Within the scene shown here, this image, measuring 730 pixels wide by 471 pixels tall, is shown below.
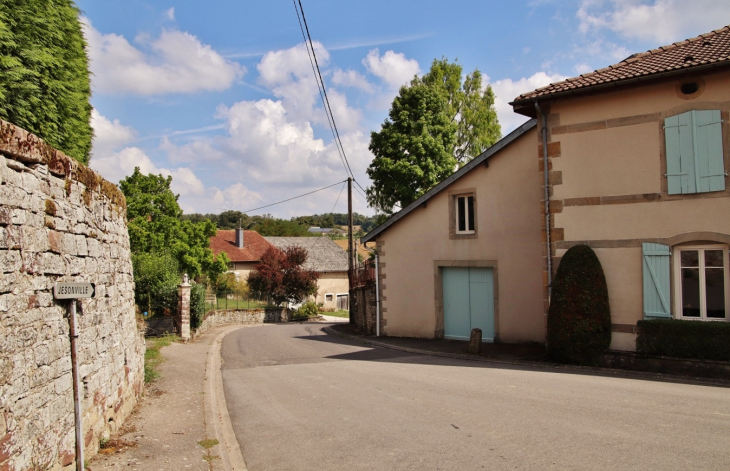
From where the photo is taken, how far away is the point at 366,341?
18.9 m

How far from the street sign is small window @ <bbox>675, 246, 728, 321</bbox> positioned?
10827 millimetres

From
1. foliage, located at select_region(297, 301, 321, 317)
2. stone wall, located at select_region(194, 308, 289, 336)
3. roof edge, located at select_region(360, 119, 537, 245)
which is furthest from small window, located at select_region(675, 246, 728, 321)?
foliage, located at select_region(297, 301, 321, 317)

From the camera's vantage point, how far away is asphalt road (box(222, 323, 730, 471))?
578 centimetres

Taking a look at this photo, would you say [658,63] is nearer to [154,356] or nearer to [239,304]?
[154,356]

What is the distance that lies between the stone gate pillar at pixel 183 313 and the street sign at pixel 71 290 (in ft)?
50.6

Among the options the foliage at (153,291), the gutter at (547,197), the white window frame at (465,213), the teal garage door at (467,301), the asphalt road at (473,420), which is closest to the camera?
the asphalt road at (473,420)

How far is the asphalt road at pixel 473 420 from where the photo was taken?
5.78 meters

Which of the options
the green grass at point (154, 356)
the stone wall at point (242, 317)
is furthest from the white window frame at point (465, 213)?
the stone wall at point (242, 317)

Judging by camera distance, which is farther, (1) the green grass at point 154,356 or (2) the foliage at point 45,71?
(1) the green grass at point 154,356

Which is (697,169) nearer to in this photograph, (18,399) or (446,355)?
(446,355)

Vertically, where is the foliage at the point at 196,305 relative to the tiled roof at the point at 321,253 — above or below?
below

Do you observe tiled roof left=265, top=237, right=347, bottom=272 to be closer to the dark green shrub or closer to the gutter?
the gutter

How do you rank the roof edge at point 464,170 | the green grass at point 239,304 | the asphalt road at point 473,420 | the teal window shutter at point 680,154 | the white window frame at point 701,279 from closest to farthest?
1. the asphalt road at point 473,420
2. the white window frame at point 701,279
3. the teal window shutter at point 680,154
4. the roof edge at point 464,170
5. the green grass at point 239,304

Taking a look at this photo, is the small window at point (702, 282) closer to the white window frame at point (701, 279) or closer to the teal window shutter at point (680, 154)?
the white window frame at point (701, 279)
